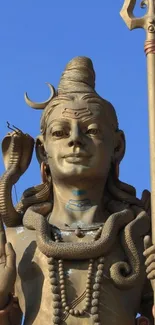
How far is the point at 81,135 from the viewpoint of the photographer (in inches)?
405

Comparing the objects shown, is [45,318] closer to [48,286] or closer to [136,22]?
[48,286]

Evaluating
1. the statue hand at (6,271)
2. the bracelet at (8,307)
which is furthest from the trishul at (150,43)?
the bracelet at (8,307)

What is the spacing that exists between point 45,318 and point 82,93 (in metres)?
2.31

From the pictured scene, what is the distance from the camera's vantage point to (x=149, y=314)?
10242 millimetres

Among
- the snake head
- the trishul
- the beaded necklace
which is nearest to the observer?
the trishul

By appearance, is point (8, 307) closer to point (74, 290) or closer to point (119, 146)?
point (74, 290)

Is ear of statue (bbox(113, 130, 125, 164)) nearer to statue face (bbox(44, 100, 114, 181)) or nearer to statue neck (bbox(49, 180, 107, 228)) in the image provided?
statue face (bbox(44, 100, 114, 181))

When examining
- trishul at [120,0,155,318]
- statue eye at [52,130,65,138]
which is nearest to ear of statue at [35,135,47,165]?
statue eye at [52,130,65,138]

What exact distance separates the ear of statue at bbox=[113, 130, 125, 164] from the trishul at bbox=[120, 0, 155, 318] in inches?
54.9

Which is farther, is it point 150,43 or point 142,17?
point 142,17

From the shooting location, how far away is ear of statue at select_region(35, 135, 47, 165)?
10.8 m

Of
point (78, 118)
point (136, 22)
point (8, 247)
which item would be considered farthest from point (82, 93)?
point (8, 247)

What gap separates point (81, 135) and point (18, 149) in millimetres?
738

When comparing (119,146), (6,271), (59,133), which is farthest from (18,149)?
(6,271)
